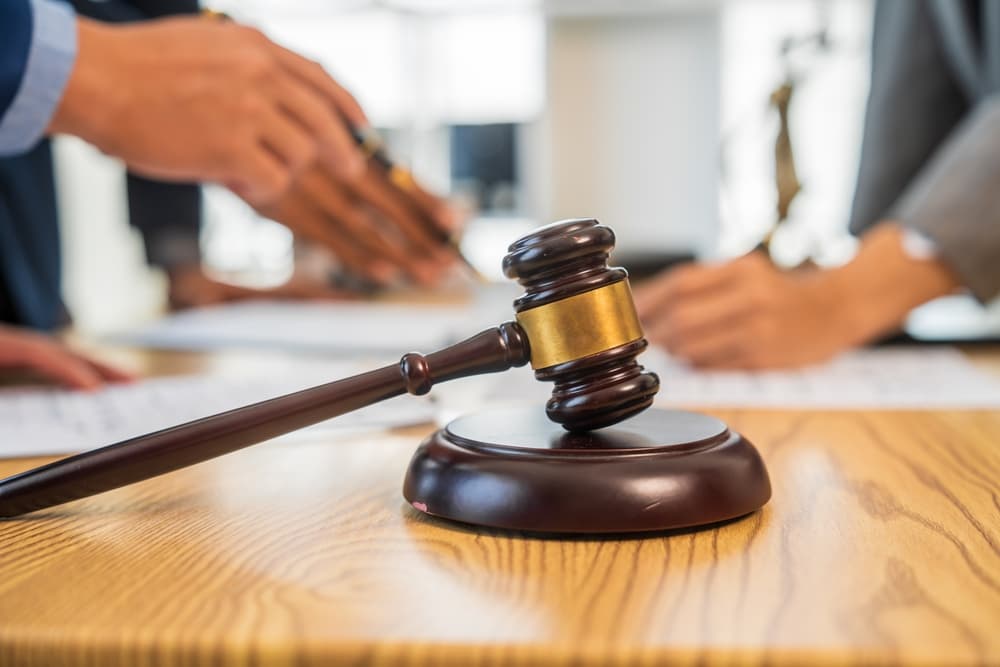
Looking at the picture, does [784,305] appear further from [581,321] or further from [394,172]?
[581,321]

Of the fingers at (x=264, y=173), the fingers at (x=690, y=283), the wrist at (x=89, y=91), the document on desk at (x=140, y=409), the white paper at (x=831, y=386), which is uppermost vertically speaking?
the wrist at (x=89, y=91)

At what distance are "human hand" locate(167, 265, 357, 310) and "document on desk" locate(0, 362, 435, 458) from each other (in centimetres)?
89

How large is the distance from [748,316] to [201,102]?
1.90 feet

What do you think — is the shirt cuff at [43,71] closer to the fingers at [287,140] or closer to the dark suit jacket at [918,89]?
the fingers at [287,140]

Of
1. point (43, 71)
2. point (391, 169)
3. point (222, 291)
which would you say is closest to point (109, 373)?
point (43, 71)

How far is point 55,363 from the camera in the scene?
933 mm

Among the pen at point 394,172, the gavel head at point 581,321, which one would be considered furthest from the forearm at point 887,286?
the gavel head at point 581,321

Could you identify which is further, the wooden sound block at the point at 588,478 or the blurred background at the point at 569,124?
the blurred background at the point at 569,124

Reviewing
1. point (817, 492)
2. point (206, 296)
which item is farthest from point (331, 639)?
point (206, 296)

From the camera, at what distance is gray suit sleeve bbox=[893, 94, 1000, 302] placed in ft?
3.37

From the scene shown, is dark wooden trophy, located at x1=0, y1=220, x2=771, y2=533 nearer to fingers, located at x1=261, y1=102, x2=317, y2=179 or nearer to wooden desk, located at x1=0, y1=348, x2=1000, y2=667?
wooden desk, located at x1=0, y1=348, x2=1000, y2=667

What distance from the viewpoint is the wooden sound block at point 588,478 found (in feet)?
1.38

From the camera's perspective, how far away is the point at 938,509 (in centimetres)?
48

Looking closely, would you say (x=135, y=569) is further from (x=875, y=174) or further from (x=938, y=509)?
(x=875, y=174)
